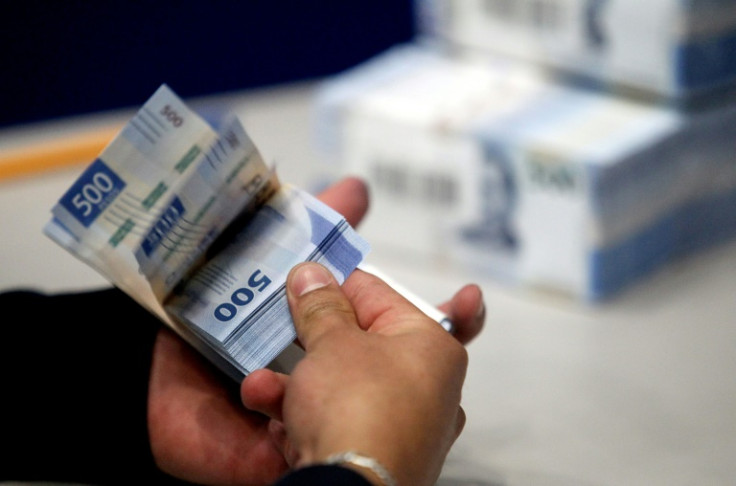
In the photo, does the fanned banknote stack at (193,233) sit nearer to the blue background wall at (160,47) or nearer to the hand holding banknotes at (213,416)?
the hand holding banknotes at (213,416)

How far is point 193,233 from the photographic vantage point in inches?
23.8

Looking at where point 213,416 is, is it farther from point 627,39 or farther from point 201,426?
point 627,39

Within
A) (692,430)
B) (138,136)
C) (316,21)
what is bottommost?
(138,136)

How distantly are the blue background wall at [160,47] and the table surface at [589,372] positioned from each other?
1.10 ft

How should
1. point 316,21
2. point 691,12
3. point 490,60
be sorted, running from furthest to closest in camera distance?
1. point 316,21
2. point 490,60
3. point 691,12

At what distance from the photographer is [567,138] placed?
0.88m

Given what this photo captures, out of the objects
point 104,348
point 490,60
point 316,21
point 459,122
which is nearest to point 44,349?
point 104,348

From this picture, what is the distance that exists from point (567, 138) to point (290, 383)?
0.48 metres

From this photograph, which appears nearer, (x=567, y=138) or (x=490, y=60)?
(x=567, y=138)

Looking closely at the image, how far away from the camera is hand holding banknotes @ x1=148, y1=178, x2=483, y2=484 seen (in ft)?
1.98

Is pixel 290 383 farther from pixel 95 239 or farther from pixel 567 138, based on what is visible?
pixel 567 138

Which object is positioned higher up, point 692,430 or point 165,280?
point 692,430

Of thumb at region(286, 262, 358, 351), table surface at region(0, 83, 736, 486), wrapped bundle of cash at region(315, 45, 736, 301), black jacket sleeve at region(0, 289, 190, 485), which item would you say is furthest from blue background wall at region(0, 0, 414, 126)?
thumb at region(286, 262, 358, 351)

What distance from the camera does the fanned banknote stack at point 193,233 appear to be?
581 mm
